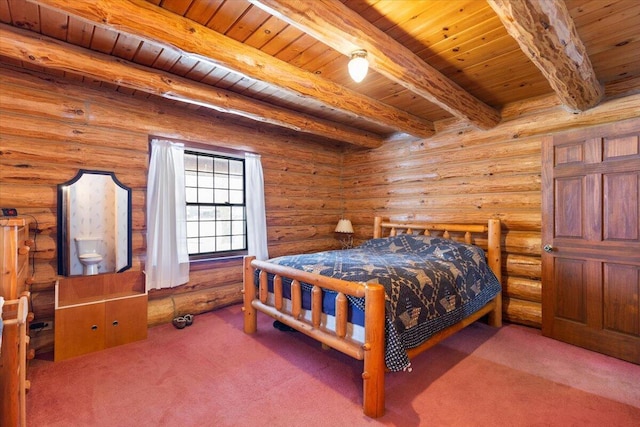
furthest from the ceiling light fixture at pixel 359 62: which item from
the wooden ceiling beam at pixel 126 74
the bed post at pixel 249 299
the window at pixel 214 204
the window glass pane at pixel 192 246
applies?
the window glass pane at pixel 192 246

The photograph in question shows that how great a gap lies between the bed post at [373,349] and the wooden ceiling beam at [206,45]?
6.21 feet

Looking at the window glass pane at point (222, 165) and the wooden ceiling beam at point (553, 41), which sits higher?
the wooden ceiling beam at point (553, 41)

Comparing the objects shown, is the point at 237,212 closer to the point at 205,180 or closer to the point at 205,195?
the point at 205,195

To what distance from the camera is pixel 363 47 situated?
206 centimetres

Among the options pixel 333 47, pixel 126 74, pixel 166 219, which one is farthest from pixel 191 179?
pixel 333 47

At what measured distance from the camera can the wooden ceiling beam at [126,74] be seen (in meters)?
2.15

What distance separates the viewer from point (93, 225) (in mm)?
3068

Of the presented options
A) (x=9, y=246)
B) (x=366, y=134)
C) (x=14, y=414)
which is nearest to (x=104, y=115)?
(x=9, y=246)

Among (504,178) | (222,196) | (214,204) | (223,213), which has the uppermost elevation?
(504,178)

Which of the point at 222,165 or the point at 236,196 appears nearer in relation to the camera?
the point at 222,165

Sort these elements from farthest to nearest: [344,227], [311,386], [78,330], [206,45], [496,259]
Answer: [344,227] < [496,259] < [78,330] < [311,386] < [206,45]

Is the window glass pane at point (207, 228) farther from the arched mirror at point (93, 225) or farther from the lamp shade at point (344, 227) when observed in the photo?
the lamp shade at point (344, 227)

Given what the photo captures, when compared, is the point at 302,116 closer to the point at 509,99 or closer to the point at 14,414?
the point at 509,99

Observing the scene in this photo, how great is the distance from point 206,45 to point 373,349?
7.83 feet
